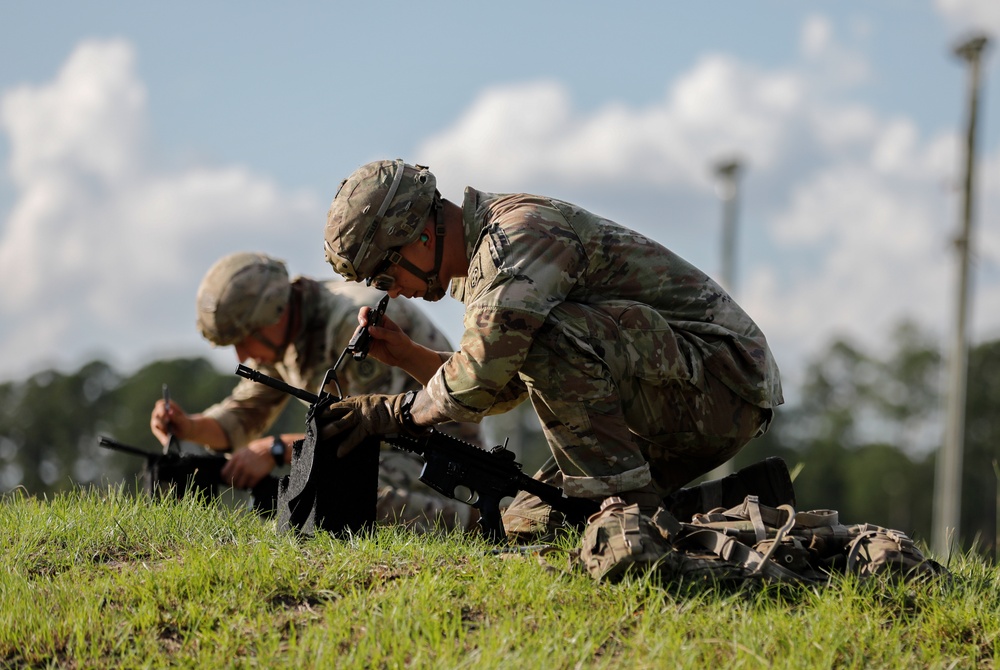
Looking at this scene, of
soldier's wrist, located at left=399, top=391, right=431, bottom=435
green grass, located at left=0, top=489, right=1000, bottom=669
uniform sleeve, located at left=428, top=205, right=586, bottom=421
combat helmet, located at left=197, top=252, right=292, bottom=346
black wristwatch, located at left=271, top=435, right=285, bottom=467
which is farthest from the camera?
combat helmet, located at left=197, top=252, right=292, bottom=346

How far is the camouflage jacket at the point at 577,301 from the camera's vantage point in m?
4.93

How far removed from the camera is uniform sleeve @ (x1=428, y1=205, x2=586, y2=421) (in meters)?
4.91

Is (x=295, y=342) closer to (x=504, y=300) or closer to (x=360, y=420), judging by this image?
(x=360, y=420)

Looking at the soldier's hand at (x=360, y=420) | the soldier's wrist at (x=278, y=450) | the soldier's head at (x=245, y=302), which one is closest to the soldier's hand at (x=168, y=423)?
the soldier's head at (x=245, y=302)

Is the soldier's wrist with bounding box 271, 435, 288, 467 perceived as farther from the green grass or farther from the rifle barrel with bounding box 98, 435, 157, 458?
the green grass

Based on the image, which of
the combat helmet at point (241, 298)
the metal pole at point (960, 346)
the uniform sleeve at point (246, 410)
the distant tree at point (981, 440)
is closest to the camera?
the combat helmet at point (241, 298)

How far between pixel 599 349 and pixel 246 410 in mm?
4136

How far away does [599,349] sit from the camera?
5.17 metres

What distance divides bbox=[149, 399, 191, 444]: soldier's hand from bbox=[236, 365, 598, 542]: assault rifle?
2.86 metres

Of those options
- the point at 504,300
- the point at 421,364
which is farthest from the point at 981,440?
the point at 504,300

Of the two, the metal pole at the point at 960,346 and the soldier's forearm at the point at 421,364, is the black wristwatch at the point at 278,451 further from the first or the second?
the metal pole at the point at 960,346

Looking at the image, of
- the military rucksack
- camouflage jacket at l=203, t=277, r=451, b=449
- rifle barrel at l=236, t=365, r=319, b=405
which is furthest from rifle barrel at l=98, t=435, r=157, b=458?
the military rucksack

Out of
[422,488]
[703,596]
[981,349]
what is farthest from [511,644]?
[981,349]

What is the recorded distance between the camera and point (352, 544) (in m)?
4.94
